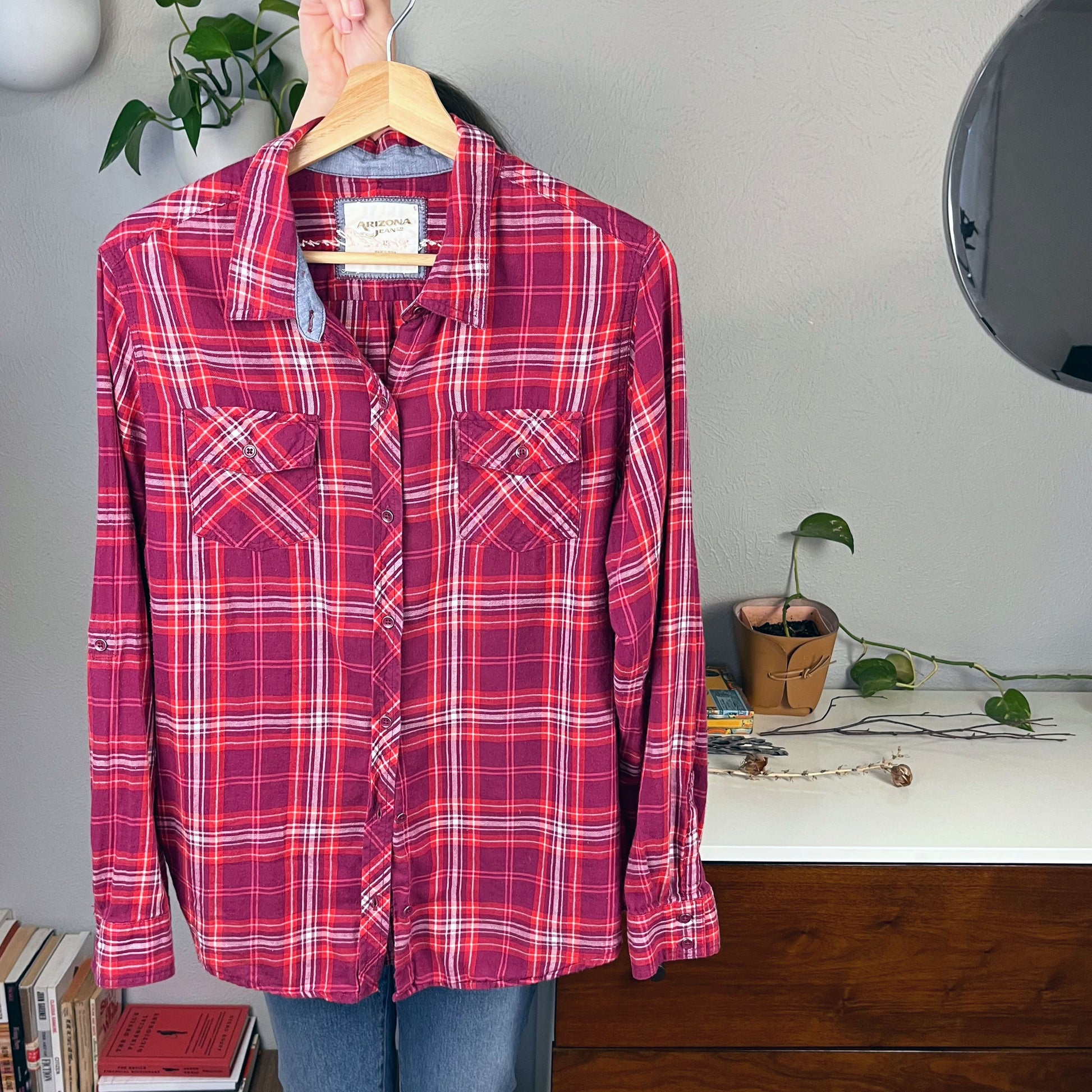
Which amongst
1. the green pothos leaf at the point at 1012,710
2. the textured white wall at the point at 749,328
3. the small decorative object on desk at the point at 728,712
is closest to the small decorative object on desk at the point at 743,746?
the small decorative object on desk at the point at 728,712

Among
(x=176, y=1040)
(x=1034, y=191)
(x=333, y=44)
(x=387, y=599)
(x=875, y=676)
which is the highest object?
(x=333, y=44)

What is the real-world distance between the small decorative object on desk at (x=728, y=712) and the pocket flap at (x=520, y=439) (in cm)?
56

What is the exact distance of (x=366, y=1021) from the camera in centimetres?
97

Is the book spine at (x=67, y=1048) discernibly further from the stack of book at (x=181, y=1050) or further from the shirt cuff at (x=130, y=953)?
the shirt cuff at (x=130, y=953)

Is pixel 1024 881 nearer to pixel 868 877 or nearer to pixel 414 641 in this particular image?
pixel 868 877

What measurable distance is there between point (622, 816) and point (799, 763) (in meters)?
0.41

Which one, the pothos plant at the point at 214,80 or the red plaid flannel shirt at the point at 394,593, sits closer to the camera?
the red plaid flannel shirt at the point at 394,593

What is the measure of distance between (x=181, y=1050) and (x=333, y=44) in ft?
4.71

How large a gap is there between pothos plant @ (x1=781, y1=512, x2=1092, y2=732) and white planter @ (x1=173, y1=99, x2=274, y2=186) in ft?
→ 3.04

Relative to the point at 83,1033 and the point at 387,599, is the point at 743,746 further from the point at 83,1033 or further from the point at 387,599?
the point at 83,1033

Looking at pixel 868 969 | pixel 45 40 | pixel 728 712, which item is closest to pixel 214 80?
pixel 45 40

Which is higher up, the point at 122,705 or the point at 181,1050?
the point at 122,705

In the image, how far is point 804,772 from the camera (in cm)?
124

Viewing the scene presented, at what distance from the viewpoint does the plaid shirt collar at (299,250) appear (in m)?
0.80
